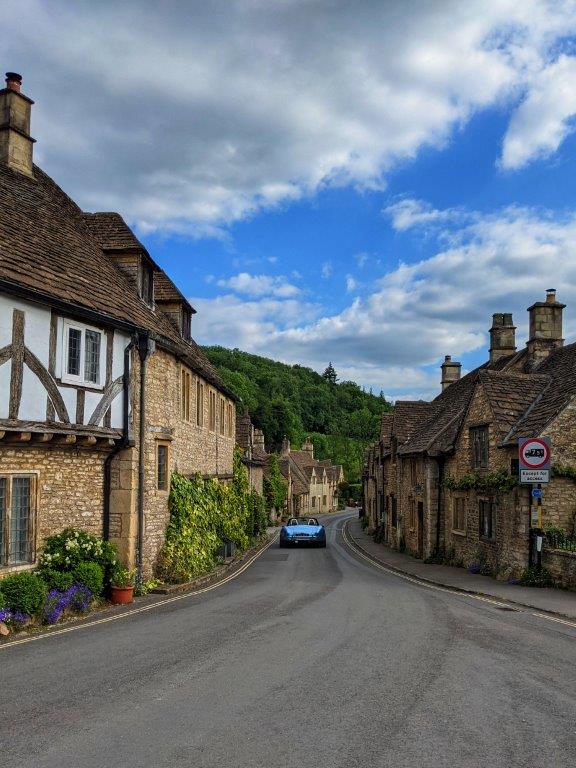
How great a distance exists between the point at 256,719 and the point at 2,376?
8031 mm

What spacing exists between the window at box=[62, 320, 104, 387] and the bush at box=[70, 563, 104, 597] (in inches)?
149

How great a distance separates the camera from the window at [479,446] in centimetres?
2152

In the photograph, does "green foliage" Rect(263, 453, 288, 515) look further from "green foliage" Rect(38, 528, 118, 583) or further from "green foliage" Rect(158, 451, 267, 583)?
"green foliage" Rect(38, 528, 118, 583)

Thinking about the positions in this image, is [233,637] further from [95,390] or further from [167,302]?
[167,302]

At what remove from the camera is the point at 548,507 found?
708 inches

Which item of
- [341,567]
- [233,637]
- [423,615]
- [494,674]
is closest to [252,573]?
[341,567]

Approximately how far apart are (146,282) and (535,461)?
39.4 ft

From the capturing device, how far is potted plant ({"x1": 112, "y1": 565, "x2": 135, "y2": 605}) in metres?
14.1

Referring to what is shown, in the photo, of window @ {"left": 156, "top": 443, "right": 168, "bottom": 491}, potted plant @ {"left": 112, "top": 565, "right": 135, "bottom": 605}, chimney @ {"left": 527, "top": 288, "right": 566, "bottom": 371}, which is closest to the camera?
potted plant @ {"left": 112, "top": 565, "right": 135, "bottom": 605}

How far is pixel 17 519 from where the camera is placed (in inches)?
493

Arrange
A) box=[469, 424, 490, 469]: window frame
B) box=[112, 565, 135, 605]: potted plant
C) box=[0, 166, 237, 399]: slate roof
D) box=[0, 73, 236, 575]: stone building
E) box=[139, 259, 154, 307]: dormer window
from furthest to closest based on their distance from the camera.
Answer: box=[469, 424, 490, 469]: window frame
box=[139, 259, 154, 307]: dormer window
box=[112, 565, 135, 605]: potted plant
box=[0, 166, 237, 399]: slate roof
box=[0, 73, 236, 575]: stone building

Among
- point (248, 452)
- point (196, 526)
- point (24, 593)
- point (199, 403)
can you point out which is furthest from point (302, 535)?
point (24, 593)

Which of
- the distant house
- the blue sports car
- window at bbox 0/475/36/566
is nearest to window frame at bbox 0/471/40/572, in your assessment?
window at bbox 0/475/36/566

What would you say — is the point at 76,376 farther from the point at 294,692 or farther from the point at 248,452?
the point at 248,452
